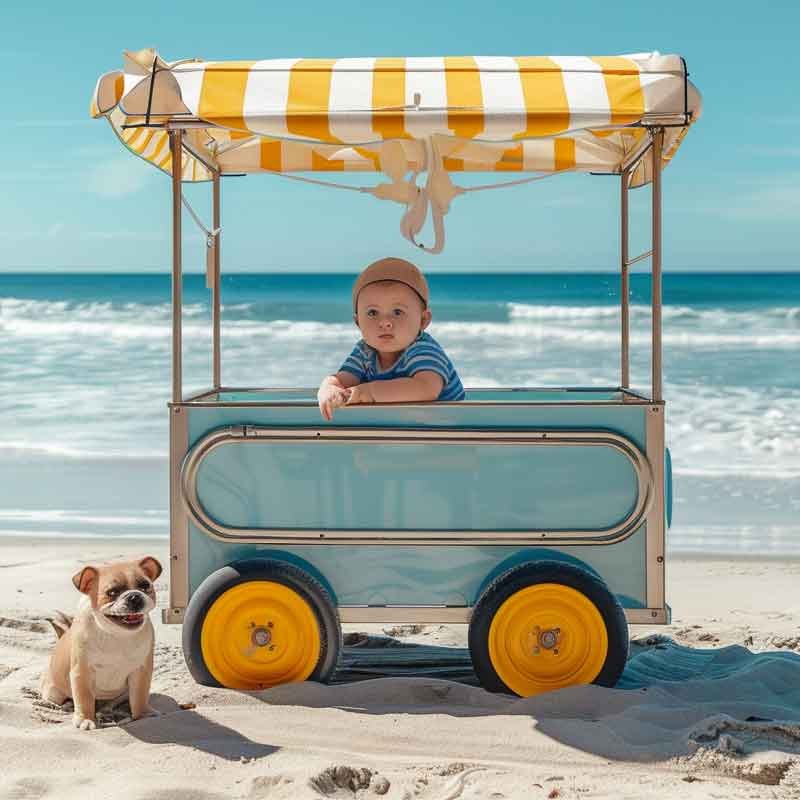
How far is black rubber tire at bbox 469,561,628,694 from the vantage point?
3.63 meters

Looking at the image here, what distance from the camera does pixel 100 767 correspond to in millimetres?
3094

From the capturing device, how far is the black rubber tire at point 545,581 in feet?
11.9

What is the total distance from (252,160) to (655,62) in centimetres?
182

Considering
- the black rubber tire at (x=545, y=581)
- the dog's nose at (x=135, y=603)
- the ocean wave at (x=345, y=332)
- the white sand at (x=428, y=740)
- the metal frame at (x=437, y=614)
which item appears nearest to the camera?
the white sand at (x=428, y=740)

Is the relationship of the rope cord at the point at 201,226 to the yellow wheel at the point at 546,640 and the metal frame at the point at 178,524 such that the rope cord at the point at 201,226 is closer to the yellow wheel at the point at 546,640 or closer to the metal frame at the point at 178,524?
the metal frame at the point at 178,524

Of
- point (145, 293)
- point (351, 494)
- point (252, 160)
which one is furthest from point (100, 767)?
point (145, 293)

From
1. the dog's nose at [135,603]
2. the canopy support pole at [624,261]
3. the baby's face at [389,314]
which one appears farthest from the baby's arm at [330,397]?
the canopy support pole at [624,261]

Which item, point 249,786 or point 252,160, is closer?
point 249,786

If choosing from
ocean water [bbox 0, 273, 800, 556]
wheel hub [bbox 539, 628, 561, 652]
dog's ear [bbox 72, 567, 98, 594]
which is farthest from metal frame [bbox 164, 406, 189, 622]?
ocean water [bbox 0, 273, 800, 556]

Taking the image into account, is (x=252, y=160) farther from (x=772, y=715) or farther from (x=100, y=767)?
(x=772, y=715)

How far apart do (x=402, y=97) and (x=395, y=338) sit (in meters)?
0.88

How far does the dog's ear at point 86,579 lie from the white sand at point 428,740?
420 millimetres

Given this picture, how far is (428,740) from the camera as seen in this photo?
3320 millimetres

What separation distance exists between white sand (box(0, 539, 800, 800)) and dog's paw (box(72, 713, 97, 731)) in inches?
1.0
